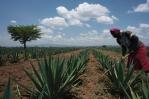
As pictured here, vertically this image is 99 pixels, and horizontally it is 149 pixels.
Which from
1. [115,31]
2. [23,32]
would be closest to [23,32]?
[23,32]

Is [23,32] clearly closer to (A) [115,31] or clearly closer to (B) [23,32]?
(B) [23,32]

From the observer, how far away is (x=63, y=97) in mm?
5535

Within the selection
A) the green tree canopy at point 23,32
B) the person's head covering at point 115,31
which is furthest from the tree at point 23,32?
the person's head covering at point 115,31

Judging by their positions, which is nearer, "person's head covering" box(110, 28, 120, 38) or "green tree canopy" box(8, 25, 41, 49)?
"person's head covering" box(110, 28, 120, 38)

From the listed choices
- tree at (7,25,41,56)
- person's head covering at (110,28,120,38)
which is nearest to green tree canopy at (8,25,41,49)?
tree at (7,25,41,56)

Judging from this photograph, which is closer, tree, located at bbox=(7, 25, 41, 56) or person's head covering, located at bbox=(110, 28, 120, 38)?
person's head covering, located at bbox=(110, 28, 120, 38)

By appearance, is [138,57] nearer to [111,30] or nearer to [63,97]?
[111,30]

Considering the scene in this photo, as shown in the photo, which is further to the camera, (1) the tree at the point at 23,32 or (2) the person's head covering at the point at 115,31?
(1) the tree at the point at 23,32

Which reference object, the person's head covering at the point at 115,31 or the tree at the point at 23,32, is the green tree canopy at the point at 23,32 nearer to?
the tree at the point at 23,32

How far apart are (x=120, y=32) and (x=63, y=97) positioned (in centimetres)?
228

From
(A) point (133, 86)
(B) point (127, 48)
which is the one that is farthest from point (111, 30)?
(A) point (133, 86)

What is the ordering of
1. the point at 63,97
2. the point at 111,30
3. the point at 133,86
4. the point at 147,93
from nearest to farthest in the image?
the point at 147,93 < the point at 63,97 < the point at 133,86 < the point at 111,30

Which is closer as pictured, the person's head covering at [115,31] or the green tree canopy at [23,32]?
the person's head covering at [115,31]

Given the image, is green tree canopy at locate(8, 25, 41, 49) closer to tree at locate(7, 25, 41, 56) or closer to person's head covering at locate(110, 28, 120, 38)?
tree at locate(7, 25, 41, 56)
